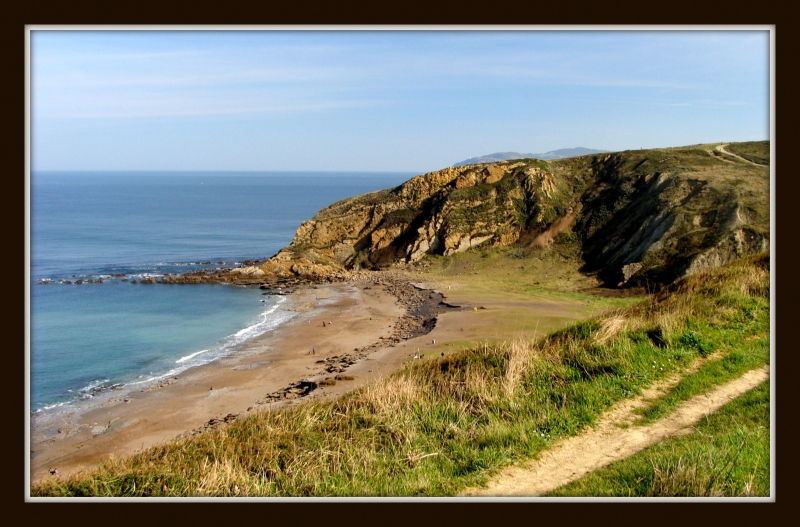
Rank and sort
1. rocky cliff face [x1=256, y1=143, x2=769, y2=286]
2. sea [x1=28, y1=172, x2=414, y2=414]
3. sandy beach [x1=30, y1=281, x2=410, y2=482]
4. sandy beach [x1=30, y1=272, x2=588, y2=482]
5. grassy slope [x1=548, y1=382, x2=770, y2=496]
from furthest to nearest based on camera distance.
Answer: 1. rocky cliff face [x1=256, y1=143, x2=769, y2=286]
2. sea [x1=28, y1=172, x2=414, y2=414]
3. sandy beach [x1=30, y1=272, x2=588, y2=482]
4. sandy beach [x1=30, y1=281, x2=410, y2=482]
5. grassy slope [x1=548, y1=382, x2=770, y2=496]

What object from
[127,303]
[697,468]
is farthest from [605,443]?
[127,303]

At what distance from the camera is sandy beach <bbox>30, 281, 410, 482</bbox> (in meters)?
15.8

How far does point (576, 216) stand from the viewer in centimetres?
4572

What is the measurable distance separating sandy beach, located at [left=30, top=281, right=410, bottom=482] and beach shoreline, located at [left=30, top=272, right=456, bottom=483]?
32 millimetres

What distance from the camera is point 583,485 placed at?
6.11 m

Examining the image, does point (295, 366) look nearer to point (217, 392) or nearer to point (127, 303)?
point (217, 392)

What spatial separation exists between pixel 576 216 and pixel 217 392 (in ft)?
113

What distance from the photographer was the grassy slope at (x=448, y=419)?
21.4 ft

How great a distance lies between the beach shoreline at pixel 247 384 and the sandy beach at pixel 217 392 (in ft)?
0.11

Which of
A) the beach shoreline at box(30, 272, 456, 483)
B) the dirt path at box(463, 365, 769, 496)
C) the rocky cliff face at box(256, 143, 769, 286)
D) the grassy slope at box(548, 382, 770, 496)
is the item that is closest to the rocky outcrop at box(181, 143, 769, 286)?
the rocky cliff face at box(256, 143, 769, 286)

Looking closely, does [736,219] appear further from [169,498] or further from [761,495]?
[169,498]

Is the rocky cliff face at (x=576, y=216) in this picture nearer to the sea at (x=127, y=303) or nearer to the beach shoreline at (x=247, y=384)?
the sea at (x=127, y=303)

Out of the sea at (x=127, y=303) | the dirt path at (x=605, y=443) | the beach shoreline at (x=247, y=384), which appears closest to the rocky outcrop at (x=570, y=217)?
the sea at (x=127, y=303)

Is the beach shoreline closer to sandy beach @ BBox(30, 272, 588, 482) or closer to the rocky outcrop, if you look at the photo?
sandy beach @ BBox(30, 272, 588, 482)
